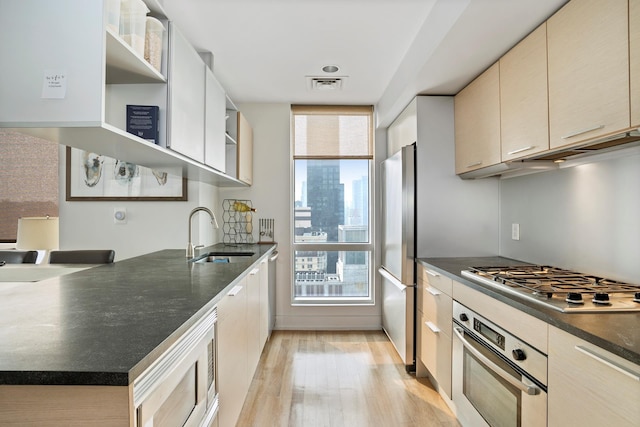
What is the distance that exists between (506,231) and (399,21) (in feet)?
5.40

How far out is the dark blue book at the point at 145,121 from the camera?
170cm

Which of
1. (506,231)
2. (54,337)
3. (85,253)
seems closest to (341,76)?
(506,231)

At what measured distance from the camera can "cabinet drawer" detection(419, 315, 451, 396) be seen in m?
2.29

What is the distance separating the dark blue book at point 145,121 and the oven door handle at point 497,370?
5.96 ft

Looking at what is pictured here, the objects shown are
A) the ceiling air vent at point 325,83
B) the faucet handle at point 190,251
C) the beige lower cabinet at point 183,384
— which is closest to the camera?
the beige lower cabinet at point 183,384

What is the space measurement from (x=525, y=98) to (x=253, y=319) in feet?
6.88

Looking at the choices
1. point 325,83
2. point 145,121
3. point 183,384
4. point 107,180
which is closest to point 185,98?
point 145,121

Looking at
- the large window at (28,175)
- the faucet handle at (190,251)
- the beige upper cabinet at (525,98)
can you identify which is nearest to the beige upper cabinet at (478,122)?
the beige upper cabinet at (525,98)

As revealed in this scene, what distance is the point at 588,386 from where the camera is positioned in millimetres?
1126

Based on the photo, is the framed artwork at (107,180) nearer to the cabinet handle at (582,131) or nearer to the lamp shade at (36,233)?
the lamp shade at (36,233)

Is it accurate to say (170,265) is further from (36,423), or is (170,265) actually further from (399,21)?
(399,21)

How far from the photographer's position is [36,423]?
2.54ft

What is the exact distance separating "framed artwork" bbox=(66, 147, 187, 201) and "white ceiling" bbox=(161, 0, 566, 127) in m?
1.07

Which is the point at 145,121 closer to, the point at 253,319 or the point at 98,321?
the point at 98,321
